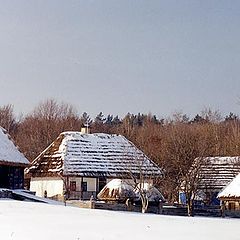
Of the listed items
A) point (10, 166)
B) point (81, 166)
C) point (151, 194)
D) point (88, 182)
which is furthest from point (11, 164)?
point (88, 182)


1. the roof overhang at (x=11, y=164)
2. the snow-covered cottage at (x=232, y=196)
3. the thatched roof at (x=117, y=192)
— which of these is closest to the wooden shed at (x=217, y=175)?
the snow-covered cottage at (x=232, y=196)

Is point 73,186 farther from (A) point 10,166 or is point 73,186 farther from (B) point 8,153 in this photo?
(B) point 8,153

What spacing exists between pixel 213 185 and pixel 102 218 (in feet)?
124

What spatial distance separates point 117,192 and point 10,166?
7.51 metres

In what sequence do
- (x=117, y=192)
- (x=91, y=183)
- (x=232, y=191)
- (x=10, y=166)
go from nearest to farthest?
(x=117, y=192)
(x=10, y=166)
(x=232, y=191)
(x=91, y=183)

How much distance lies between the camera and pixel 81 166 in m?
51.5

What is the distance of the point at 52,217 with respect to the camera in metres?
20.3

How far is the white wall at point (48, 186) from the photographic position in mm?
50719

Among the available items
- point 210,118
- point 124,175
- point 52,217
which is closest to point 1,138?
point 124,175

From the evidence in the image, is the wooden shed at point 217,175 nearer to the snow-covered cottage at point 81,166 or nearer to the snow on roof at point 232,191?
the snow-covered cottage at point 81,166

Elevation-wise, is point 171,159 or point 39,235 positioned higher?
point 171,159

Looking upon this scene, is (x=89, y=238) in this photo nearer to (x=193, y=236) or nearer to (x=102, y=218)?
(x=193, y=236)

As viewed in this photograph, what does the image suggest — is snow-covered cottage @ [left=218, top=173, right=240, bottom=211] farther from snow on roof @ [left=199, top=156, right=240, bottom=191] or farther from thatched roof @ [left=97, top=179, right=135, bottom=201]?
snow on roof @ [left=199, top=156, right=240, bottom=191]

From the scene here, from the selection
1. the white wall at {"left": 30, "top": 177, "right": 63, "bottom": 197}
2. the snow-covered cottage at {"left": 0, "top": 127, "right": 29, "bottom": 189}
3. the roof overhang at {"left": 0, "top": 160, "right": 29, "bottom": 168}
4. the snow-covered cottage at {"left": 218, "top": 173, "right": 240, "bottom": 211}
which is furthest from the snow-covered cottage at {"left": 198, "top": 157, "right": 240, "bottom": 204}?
the roof overhang at {"left": 0, "top": 160, "right": 29, "bottom": 168}
